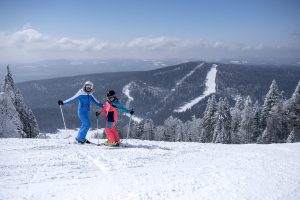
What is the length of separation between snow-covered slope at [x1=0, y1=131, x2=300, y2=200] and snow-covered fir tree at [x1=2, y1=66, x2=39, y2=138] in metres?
25.3

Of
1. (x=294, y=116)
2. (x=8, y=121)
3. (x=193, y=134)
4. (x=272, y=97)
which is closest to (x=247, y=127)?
(x=272, y=97)

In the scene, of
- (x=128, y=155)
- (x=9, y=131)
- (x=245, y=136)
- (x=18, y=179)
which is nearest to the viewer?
(x=18, y=179)

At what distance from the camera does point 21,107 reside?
37.3 metres

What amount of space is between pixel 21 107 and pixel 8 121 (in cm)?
959

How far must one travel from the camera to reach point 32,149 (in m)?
11.6

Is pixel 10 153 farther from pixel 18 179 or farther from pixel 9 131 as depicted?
pixel 9 131

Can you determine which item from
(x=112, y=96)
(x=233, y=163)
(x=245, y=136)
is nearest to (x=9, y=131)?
(x=112, y=96)

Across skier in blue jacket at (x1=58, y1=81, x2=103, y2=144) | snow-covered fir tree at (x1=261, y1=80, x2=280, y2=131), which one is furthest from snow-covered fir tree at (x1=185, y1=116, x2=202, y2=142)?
skier in blue jacket at (x1=58, y1=81, x2=103, y2=144)

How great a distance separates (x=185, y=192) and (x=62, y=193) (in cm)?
277

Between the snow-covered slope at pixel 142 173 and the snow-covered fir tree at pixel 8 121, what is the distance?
53.3 ft

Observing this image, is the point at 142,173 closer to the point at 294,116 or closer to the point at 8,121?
the point at 8,121

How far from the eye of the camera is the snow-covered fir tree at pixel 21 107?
35822mm

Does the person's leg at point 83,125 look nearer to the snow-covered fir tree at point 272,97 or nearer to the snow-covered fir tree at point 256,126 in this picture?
the snow-covered fir tree at point 272,97

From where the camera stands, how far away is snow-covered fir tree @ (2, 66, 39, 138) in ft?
118
